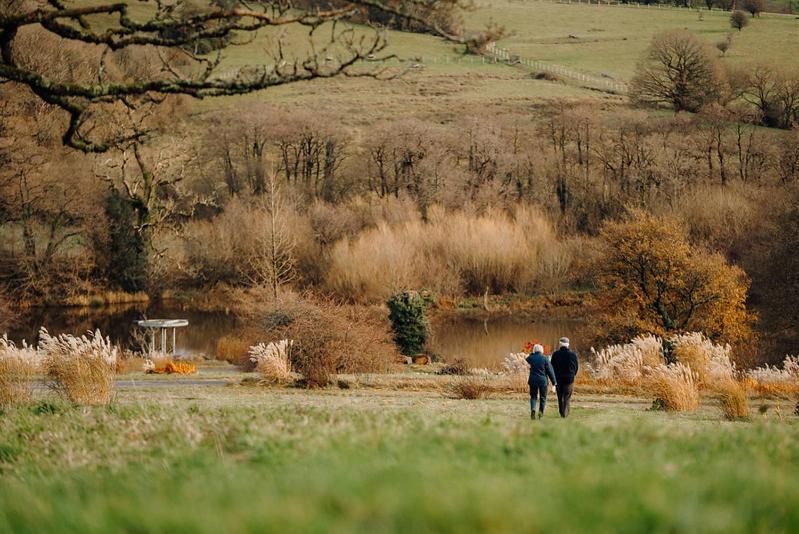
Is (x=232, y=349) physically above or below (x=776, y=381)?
below

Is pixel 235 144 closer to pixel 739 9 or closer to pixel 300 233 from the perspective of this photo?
pixel 300 233

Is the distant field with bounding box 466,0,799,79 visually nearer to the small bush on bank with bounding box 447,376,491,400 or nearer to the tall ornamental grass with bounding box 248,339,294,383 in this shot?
the tall ornamental grass with bounding box 248,339,294,383

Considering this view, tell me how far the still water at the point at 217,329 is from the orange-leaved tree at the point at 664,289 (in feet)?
18.1

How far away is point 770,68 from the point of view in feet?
302

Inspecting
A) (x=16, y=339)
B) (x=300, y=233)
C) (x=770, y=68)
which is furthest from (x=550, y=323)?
(x=770, y=68)

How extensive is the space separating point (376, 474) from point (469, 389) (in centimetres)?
1752

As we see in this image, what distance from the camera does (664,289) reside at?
37.1 metres

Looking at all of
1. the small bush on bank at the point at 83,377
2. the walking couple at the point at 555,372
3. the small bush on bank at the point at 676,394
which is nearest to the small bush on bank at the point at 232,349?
the small bush on bank at the point at 83,377

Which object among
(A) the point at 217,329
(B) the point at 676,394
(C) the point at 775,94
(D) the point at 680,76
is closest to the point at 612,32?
(D) the point at 680,76

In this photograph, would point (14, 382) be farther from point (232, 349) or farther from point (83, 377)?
point (232, 349)

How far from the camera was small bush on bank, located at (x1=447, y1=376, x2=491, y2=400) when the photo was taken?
23984mm

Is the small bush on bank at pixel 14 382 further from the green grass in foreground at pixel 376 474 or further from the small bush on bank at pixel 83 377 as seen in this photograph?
the green grass in foreground at pixel 376 474

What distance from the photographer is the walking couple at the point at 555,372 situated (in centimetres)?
1859

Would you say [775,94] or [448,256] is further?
[775,94]
